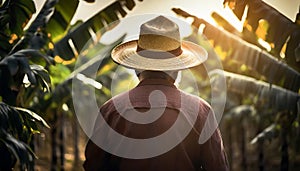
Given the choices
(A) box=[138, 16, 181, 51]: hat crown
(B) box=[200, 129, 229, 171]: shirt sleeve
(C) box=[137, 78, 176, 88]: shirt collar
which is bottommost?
(B) box=[200, 129, 229, 171]: shirt sleeve

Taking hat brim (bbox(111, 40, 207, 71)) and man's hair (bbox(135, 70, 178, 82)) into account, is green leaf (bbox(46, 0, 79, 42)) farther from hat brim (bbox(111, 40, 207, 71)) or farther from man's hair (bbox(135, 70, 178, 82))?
man's hair (bbox(135, 70, 178, 82))

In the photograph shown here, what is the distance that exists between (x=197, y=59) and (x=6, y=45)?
9.27ft

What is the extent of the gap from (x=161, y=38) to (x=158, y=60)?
17 cm

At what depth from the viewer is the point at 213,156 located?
3.92 metres

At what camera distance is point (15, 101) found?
6.27 metres

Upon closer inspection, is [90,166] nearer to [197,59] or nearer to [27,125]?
[197,59]

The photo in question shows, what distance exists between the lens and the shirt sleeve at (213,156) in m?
3.91

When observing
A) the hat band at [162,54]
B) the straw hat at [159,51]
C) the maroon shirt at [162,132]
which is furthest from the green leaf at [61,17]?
the maroon shirt at [162,132]

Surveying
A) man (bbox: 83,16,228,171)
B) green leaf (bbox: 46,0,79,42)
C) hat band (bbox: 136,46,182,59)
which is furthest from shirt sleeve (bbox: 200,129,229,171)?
green leaf (bbox: 46,0,79,42)

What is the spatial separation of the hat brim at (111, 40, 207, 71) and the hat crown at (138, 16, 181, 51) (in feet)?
0.27

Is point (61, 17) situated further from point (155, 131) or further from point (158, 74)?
point (155, 131)

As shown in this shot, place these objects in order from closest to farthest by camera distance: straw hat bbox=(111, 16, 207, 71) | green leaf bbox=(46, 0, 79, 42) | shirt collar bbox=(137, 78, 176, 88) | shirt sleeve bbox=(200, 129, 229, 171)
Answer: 1. shirt sleeve bbox=(200, 129, 229, 171)
2. shirt collar bbox=(137, 78, 176, 88)
3. straw hat bbox=(111, 16, 207, 71)
4. green leaf bbox=(46, 0, 79, 42)

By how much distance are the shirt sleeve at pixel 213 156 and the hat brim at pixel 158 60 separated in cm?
52

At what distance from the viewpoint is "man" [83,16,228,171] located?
3.95 meters
